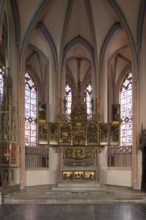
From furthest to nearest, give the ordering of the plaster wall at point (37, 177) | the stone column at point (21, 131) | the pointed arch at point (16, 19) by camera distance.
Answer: the plaster wall at point (37, 177), the pointed arch at point (16, 19), the stone column at point (21, 131)

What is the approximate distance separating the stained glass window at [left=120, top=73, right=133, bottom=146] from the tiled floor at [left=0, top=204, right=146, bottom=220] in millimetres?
14897

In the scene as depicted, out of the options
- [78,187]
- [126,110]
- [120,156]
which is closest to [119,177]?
[120,156]

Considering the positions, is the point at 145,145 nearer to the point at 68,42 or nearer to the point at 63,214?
the point at 63,214

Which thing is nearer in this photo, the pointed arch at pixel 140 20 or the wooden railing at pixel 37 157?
the pointed arch at pixel 140 20

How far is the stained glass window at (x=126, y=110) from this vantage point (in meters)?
29.7

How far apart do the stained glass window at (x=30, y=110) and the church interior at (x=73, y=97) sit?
9cm

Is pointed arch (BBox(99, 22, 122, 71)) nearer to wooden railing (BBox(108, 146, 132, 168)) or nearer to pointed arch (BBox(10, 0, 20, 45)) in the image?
wooden railing (BBox(108, 146, 132, 168))

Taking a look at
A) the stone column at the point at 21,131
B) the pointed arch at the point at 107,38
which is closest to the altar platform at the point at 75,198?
the stone column at the point at 21,131

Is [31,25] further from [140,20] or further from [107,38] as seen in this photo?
[140,20]

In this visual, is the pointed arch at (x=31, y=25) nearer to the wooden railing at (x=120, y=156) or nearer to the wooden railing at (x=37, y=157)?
the wooden railing at (x=37, y=157)

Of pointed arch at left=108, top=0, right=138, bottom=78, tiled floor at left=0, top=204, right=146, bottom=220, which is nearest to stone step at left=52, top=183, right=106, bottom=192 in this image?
tiled floor at left=0, top=204, right=146, bottom=220

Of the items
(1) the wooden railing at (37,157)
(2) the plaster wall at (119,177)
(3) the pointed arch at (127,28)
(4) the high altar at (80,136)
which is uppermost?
(3) the pointed arch at (127,28)

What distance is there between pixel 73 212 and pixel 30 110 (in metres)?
18.0

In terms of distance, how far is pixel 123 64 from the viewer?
31.0 metres
